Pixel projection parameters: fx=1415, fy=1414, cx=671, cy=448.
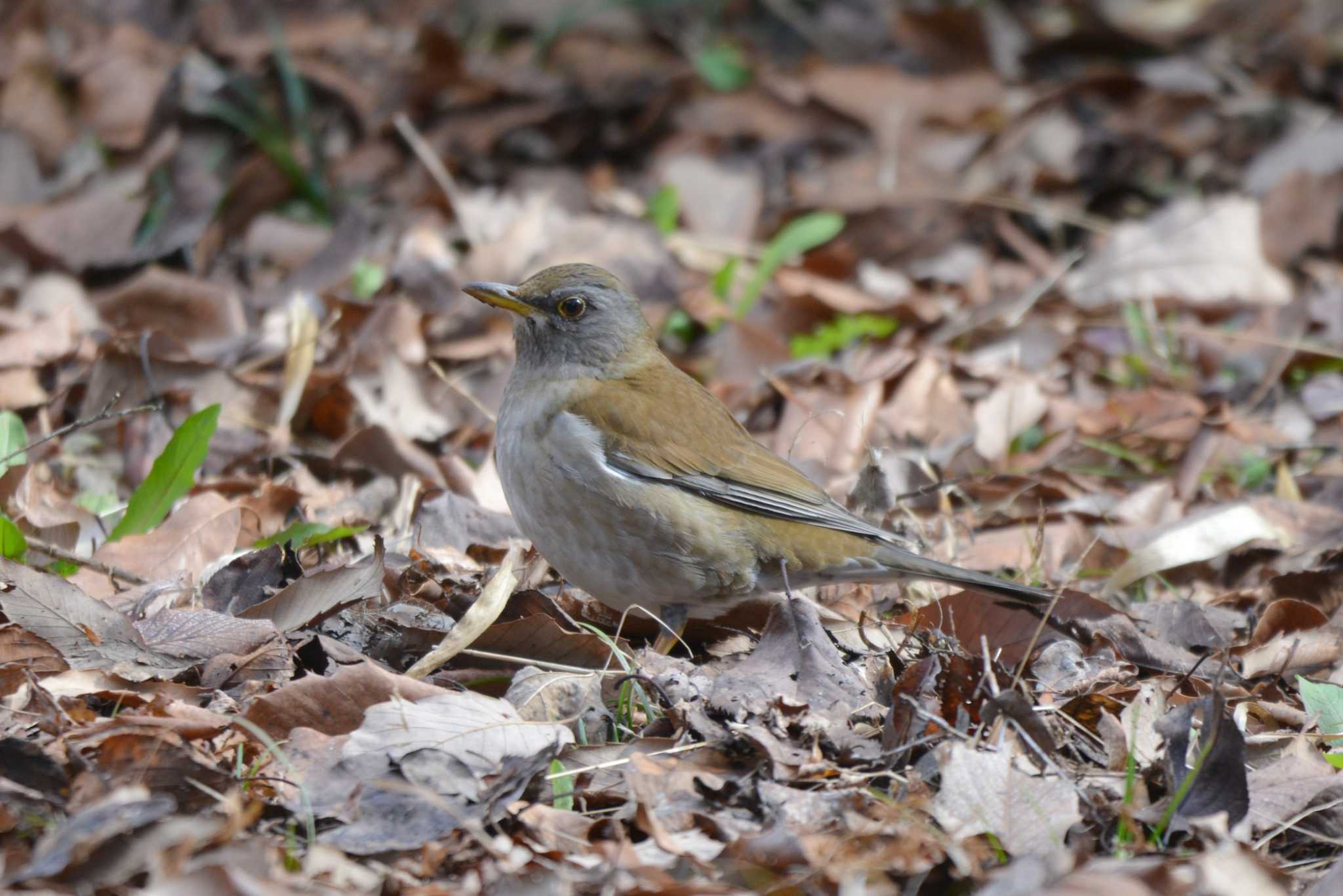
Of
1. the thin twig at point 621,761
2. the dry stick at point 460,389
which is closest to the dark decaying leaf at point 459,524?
the dry stick at point 460,389

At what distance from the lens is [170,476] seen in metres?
5.00

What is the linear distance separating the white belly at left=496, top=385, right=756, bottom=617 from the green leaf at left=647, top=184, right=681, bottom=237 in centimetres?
329

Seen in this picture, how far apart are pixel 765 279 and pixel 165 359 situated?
121 inches

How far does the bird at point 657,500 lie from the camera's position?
4906mm

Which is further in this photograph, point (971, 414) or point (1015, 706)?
point (971, 414)

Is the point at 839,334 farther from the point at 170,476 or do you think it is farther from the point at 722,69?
the point at 170,476

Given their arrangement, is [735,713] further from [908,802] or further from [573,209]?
[573,209]

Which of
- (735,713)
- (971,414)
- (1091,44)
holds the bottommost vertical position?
(971,414)

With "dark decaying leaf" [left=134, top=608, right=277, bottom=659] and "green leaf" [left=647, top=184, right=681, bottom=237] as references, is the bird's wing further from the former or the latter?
"green leaf" [left=647, top=184, right=681, bottom=237]

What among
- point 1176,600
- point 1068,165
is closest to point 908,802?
point 1176,600

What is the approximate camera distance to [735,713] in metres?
3.98

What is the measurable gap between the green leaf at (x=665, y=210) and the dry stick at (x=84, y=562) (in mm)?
4096

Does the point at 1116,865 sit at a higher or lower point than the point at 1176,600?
higher

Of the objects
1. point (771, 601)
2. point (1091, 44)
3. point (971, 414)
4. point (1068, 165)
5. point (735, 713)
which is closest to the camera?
point (735, 713)
